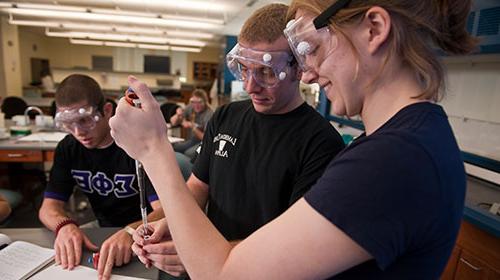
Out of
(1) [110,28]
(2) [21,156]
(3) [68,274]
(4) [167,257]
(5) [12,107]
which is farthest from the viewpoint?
(1) [110,28]

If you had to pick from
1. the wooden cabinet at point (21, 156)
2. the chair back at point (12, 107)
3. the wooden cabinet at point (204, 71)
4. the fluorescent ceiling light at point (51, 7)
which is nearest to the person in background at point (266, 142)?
the wooden cabinet at point (21, 156)

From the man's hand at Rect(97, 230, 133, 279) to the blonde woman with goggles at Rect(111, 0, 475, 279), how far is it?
560 mm

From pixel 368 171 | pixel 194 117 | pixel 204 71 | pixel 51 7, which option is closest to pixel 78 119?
pixel 368 171

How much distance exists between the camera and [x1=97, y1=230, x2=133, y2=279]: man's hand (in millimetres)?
1007

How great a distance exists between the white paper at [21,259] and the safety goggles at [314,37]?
1051mm

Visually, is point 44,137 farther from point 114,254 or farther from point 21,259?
point 114,254

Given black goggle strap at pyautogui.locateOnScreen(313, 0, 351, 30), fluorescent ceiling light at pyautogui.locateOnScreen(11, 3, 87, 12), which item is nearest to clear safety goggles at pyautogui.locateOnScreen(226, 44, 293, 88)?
black goggle strap at pyautogui.locateOnScreen(313, 0, 351, 30)

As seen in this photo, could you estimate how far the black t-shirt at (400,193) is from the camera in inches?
17.5

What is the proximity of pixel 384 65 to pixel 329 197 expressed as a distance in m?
0.26

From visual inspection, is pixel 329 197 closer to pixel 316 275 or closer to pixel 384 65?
pixel 316 275

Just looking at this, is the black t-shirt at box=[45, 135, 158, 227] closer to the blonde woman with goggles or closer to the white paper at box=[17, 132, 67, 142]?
the blonde woman with goggles

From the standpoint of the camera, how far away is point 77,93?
1.67 meters

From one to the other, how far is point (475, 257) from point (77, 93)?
95.7 inches

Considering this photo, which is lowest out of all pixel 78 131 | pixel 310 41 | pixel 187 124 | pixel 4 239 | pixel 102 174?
pixel 187 124
